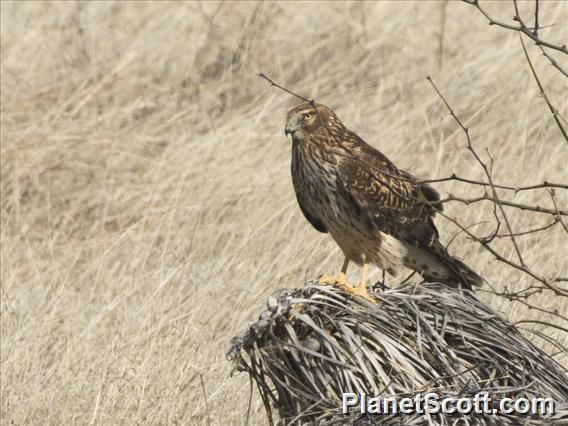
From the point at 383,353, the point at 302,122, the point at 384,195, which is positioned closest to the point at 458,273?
the point at 384,195

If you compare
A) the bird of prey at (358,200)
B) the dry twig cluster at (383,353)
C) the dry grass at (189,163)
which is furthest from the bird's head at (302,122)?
the dry twig cluster at (383,353)

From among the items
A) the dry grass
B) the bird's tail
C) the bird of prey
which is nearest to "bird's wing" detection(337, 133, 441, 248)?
the bird of prey

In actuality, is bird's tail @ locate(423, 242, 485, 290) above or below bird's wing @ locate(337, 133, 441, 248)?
below

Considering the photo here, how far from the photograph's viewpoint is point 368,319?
379 cm

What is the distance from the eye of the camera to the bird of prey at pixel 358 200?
16.8ft

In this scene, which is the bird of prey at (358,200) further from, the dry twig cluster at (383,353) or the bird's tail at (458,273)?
the dry twig cluster at (383,353)

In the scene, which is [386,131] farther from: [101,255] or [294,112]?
[294,112]

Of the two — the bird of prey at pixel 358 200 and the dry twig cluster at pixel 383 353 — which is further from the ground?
the bird of prey at pixel 358 200

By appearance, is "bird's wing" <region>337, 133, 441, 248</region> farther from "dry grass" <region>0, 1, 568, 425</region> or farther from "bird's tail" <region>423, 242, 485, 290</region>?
"dry grass" <region>0, 1, 568, 425</region>

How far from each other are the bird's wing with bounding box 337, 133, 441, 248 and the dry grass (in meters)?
0.75

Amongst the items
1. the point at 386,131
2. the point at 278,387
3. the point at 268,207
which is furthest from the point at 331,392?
the point at 386,131

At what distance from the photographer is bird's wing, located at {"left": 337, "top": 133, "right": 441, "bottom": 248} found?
512 centimetres

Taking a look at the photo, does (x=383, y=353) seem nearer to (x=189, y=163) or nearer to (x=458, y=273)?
(x=458, y=273)

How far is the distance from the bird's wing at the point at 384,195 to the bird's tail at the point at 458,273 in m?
0.12
